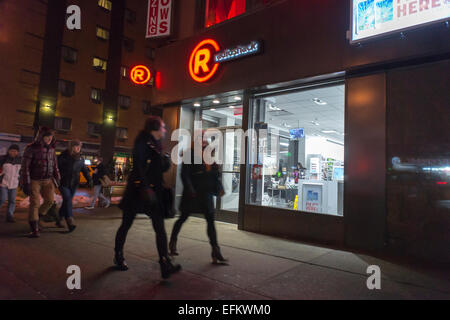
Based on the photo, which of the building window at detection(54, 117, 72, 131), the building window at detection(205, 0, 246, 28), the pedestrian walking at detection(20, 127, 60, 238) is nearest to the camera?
the pedestrian walking at detection(20, 127, 60, 238)

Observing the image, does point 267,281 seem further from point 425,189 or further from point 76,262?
point 425,189

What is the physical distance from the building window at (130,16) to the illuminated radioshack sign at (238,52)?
27913 mm

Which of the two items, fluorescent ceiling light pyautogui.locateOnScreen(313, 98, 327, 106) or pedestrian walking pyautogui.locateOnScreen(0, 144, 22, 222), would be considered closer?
pedestrian walking pyautogui.locateOnScreen(0, 144, 22, 222)

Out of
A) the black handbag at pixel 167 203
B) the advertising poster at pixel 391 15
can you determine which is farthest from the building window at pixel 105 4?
the black handbag at pixel 167 203

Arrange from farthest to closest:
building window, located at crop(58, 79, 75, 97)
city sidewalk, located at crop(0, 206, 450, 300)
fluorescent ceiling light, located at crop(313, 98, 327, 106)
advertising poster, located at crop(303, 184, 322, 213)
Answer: building window, located at crop(58, 79, 75, 97)
fluorescent ceiling light, located at crop(313, 98, 327, 106)
advertising poster, located at crop(303, 184, 322, 213)
city sidewalk, located at crop(0, 206, 450, 300)

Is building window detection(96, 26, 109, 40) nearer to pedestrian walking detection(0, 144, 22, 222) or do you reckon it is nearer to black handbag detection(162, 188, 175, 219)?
pedestrian walking detection(0, 144, 22, 222)

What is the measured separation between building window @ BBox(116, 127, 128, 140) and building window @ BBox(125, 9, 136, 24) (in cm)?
1174

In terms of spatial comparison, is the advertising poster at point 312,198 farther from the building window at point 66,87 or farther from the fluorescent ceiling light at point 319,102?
the building window at point 66,87

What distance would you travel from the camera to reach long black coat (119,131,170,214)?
3.36 m

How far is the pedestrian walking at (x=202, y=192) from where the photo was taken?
4090 mm

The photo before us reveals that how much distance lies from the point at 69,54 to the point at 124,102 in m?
6.75

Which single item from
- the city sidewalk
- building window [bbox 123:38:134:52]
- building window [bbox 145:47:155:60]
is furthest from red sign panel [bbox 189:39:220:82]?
building window [bbox 145:47:155:60]

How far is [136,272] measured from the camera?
359cm

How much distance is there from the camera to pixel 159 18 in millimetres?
9234
